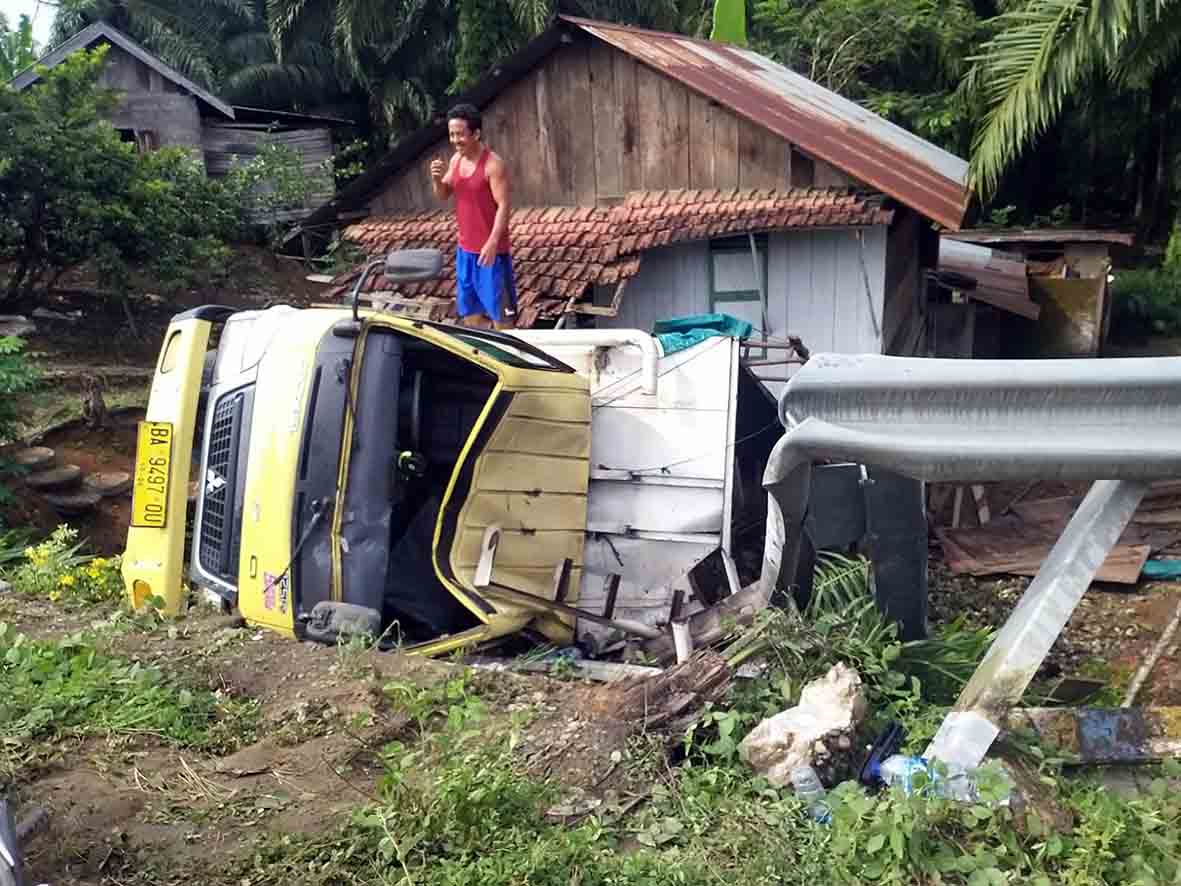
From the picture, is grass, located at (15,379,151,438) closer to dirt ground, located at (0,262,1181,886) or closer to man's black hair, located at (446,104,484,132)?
man's black hair, located at (446,104,484,132)

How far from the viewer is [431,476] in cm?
595

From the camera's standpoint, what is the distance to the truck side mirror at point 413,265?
205 inches

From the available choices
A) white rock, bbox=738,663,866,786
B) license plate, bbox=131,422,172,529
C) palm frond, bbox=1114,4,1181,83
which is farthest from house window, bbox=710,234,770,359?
white rock, bbox=738,663,866,786

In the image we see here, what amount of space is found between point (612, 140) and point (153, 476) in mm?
6427

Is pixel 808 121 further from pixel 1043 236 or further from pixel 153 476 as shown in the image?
pixel 1043 236

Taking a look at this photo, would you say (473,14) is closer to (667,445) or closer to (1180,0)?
(1180,0)

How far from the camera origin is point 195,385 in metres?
5.52

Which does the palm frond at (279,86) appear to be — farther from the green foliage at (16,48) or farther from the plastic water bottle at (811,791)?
the plastic water bottle at (811,791)

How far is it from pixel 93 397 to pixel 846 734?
8.81m

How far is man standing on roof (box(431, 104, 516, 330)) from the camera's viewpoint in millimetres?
7836

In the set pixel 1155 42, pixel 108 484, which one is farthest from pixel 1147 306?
pixel 108 484

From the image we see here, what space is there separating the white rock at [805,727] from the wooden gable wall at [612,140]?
6556mm

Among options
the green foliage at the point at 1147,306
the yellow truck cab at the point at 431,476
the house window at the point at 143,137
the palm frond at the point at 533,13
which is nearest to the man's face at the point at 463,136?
the yellow truck cab at the point at 431,476

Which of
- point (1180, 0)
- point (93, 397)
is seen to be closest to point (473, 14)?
point (93, 397)
